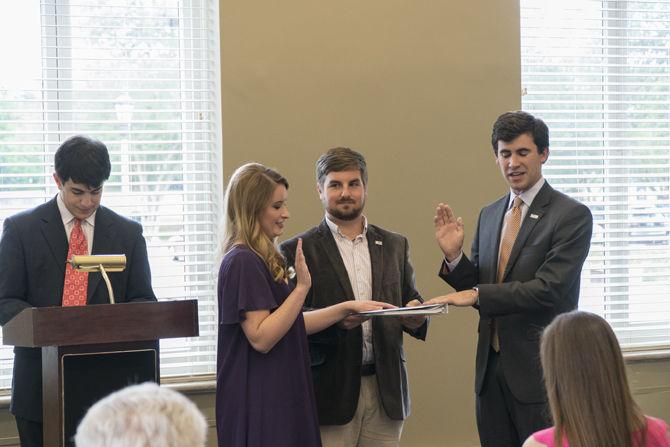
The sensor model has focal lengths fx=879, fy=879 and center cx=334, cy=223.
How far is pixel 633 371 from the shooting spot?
532 cm

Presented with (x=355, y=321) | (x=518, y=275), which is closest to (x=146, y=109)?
(x=355, y=321)

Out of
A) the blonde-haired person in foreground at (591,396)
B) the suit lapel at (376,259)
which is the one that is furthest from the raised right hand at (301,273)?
the blonde-haired person in foreground at (591,396)

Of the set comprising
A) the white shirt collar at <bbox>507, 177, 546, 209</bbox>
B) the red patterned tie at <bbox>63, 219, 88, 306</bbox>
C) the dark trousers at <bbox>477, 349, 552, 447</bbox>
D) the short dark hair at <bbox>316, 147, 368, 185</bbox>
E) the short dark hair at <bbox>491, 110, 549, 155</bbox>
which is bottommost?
the dark trousers at <bbox>477, 349, 552, 447</bbox>

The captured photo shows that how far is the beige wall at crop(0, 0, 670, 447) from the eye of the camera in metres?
4.48

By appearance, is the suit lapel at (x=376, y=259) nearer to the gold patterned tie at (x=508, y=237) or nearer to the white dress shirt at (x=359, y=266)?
the white dress shirt at (x=359, y=266)

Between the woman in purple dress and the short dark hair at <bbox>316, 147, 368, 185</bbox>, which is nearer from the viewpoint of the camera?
the woman in purple dress

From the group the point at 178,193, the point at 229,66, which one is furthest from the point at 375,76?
the point at 178,193

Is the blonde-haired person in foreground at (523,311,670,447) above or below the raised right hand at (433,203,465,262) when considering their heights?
below

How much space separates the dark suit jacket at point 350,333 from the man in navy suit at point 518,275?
0.72ft

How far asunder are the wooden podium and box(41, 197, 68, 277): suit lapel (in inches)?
19.5

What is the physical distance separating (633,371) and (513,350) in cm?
223

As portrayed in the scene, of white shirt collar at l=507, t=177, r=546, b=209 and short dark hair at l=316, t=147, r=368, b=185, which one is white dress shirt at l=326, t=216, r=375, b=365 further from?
white shirt collar at l=507, t=177, r=546, b=209

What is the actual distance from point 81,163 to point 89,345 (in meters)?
0.83

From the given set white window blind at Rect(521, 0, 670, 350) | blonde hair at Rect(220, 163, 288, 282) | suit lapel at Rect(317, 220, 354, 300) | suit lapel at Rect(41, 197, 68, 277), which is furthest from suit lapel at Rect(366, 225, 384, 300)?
white window blind at Rect(521, 0, 670, 350)
